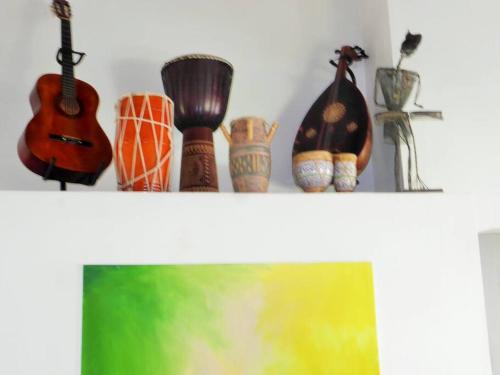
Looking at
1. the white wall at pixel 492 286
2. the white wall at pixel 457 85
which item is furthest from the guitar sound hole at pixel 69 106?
the white wall at pixel 492 286

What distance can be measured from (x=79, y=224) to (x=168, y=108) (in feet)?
1.20

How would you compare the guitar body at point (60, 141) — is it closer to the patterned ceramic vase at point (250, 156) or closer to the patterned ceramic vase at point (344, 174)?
the patterned ceramic vase at point (250, 156)

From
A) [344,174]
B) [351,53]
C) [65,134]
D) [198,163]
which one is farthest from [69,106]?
[351,53]

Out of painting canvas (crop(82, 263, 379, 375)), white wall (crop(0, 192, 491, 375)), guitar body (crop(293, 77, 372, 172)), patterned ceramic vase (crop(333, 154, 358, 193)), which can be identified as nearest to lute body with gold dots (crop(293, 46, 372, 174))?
guitar body (crop(293, 77, 372, 172))

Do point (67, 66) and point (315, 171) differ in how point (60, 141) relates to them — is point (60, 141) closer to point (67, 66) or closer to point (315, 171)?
point (67, 66)

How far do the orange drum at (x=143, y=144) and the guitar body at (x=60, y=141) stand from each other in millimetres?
71

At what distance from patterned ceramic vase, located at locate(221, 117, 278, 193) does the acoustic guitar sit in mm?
333

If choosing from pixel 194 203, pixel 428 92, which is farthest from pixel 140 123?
pixel 428 92

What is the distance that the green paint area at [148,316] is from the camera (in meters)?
1.26

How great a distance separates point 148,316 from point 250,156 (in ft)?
1.51

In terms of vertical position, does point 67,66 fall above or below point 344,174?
above

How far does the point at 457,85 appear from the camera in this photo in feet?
5.75

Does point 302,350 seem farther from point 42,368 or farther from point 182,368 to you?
point 42,368

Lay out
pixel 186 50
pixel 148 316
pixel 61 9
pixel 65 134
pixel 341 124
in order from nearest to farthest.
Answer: pixel 148 316 → pixel 65 134 → pixel 61 9 → pixel 341 124 → pixel 186 50
